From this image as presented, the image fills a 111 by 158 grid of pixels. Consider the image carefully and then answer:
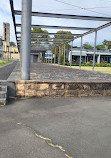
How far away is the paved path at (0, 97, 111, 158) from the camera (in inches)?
92.0

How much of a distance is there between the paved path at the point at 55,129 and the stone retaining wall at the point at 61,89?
64cm

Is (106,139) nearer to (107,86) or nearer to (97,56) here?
(107,86)

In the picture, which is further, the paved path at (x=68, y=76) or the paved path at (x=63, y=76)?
the paved path at (x=68, y=76)

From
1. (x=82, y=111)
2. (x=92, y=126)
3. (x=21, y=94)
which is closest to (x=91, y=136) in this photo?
(x=92, y=126)

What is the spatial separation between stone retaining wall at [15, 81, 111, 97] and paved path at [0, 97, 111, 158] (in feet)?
2.10

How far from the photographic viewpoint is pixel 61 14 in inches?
355

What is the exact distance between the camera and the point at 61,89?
18.9ft

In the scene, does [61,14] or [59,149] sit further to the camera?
[61,14]

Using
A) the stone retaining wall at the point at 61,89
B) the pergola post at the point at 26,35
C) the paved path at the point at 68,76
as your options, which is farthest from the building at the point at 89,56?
the pergola post at the point at 26,35

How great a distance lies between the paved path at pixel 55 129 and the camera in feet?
7.66

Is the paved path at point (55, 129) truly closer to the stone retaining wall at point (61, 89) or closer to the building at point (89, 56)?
the stone retaining wall at point (61, 89)

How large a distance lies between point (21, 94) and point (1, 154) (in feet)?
11.1

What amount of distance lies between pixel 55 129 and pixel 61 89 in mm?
2704

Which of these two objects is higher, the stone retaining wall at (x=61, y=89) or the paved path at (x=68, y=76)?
the paved path at (x=68, y=76)
